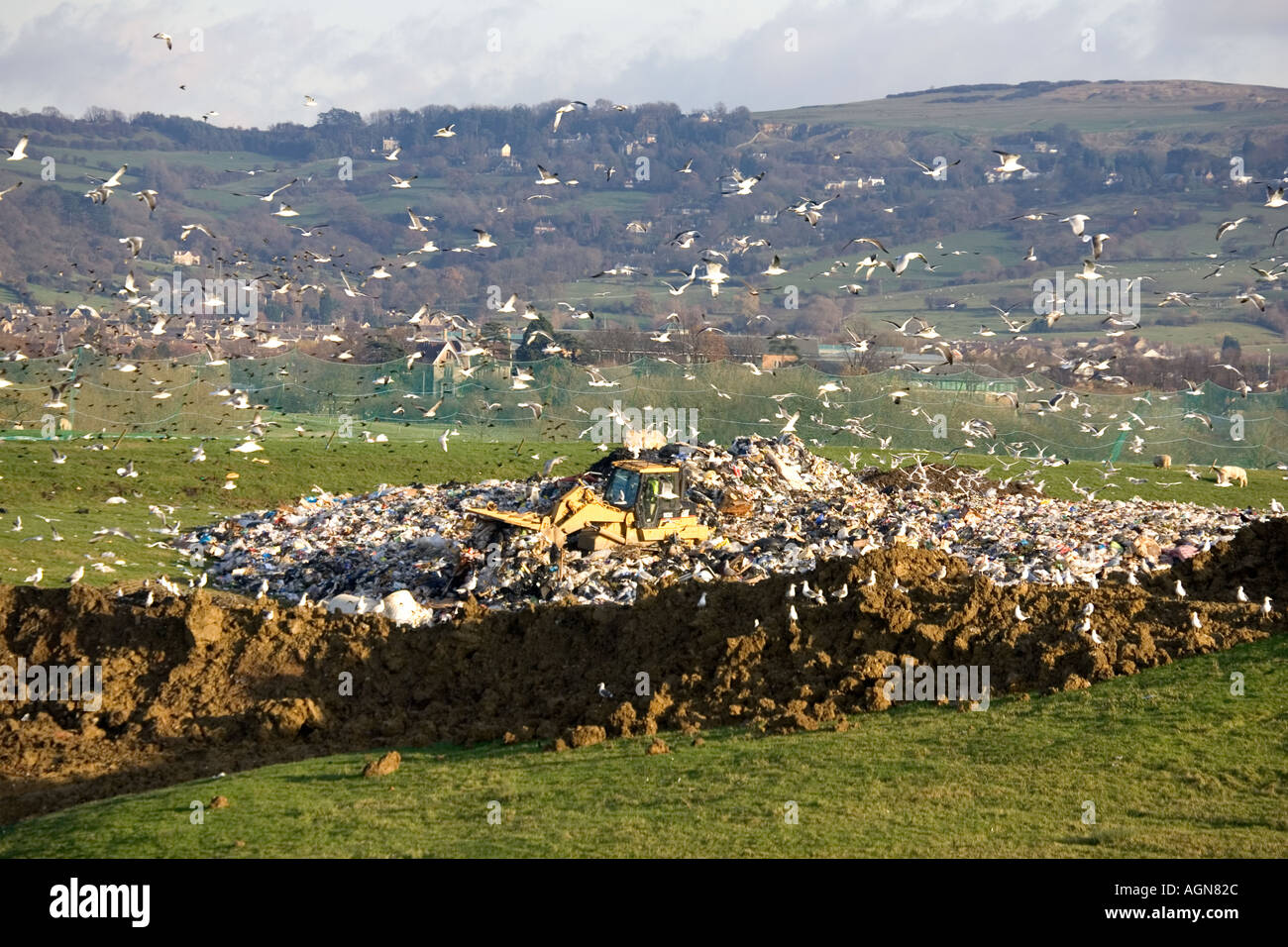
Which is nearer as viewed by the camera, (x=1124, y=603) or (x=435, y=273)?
(x=1124, y=603)

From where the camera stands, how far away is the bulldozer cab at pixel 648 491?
25078mm

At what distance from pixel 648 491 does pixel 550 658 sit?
32.0ft

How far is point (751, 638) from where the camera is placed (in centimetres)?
1455

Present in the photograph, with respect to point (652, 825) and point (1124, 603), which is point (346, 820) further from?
point (1124, 603)

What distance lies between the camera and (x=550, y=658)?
51.3 feet

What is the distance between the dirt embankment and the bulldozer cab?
26.8ft

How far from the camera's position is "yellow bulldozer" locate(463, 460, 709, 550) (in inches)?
958

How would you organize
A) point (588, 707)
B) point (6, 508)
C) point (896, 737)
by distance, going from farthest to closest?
1. point (6, 508)
2. point (588, 707)
3. point (896, 737)

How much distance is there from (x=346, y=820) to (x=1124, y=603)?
28.4ft

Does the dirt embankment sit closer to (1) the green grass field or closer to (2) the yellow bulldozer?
(1) the green grass field

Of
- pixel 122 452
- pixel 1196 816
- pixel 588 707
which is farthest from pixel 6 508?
pixel 1196 816

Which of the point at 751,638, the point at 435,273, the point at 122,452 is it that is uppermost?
the point at 435,273

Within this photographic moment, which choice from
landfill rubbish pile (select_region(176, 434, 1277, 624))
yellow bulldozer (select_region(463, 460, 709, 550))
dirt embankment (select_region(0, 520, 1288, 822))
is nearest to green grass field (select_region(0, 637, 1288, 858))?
dirt embankment (select_region(0, 520, 1288, 822))
